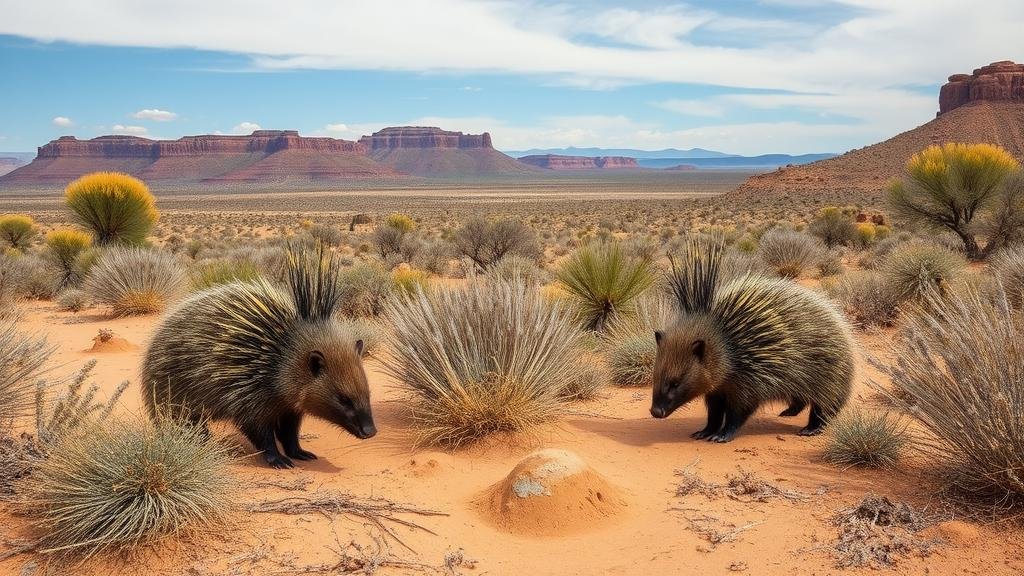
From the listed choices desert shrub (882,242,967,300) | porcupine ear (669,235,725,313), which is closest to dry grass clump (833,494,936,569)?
porcupine ear (669,235,725,313)

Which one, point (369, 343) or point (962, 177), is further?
point (962, 177)

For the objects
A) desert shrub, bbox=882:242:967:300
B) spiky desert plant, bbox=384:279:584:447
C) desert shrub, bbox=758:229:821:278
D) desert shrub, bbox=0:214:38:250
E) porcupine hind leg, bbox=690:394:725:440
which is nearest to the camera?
spiky desert plant, bbox=384:279:584:447

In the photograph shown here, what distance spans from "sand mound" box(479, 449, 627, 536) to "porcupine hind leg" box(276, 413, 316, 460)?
5.99 ft

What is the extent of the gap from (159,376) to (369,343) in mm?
4526

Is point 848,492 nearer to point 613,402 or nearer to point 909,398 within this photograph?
point 909,398

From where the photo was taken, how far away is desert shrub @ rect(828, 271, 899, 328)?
12.1m

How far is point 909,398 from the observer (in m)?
6.58

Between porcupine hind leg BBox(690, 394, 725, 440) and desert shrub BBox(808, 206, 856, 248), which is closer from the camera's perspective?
porcupine hind leg BBox(690, 394, 725, 440)

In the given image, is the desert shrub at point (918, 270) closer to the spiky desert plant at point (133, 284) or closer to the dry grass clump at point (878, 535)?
the dry grass clump at point (878, 535)

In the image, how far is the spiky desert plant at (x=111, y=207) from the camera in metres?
20.4

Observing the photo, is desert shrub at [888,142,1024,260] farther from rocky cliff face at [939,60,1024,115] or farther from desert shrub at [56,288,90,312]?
rocky cliff face at [939,60,1024,115]

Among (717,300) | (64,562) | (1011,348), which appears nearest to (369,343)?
(717,300)

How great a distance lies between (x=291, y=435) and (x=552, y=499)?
8.07 ft

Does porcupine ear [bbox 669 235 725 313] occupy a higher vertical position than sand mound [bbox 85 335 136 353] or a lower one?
higher
